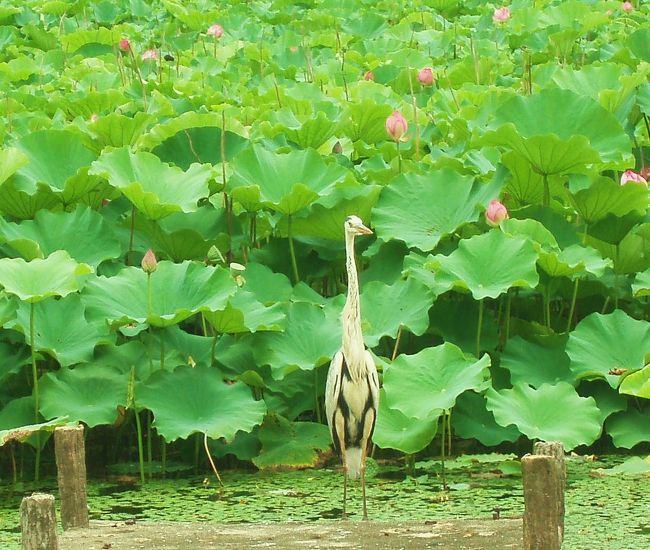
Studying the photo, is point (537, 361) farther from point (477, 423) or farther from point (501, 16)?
point (501, 16)

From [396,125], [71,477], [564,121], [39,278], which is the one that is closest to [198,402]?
[39,278]

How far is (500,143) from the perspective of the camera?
5.17 metres

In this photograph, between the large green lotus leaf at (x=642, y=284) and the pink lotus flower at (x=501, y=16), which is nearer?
the large green lotus leaf at (x=642, y=284)

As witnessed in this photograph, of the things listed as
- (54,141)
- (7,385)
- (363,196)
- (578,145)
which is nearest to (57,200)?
(54,141)

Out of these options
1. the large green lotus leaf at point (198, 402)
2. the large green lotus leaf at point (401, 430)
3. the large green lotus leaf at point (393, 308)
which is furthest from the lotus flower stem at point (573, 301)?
the large green lotus leaf at point (198, 402)

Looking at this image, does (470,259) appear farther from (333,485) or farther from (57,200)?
(57,200)

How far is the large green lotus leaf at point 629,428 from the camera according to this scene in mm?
4863

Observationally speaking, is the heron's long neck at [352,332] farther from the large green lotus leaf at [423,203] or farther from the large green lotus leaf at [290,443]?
the large green lotus leaf at [423,203]

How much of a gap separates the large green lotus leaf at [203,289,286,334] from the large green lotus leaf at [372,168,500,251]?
23.6 inches

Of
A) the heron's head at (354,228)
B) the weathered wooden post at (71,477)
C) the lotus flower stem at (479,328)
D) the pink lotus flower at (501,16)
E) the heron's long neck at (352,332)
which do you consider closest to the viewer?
the weathered wooden post at (71,477)

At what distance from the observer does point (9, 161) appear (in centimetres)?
508

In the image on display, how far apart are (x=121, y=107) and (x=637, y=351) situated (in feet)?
9.68

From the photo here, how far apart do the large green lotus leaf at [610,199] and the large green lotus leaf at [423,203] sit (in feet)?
1.28

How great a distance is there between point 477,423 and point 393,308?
1.69 ft
